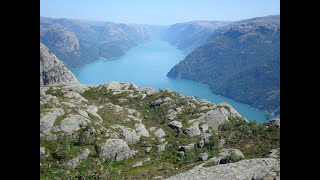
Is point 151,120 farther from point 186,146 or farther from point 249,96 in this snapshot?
point 249,96

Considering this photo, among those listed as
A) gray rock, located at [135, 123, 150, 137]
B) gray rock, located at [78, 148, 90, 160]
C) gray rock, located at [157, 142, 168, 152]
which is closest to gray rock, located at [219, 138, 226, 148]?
gray rock, located at [157, 142, 168, 152]

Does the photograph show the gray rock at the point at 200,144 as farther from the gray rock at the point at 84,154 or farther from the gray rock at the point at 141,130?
the gray rock at the point at 84,154

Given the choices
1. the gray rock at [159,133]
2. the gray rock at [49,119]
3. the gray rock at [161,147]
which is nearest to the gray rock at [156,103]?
the gray rock at [159,133]

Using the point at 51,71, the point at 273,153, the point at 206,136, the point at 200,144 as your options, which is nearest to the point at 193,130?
the point at 206,136

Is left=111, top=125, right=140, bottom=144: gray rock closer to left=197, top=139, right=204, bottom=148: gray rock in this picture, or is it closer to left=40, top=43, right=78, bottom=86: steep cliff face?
left=197, top=139, right=204, bottom=148: gray rock
